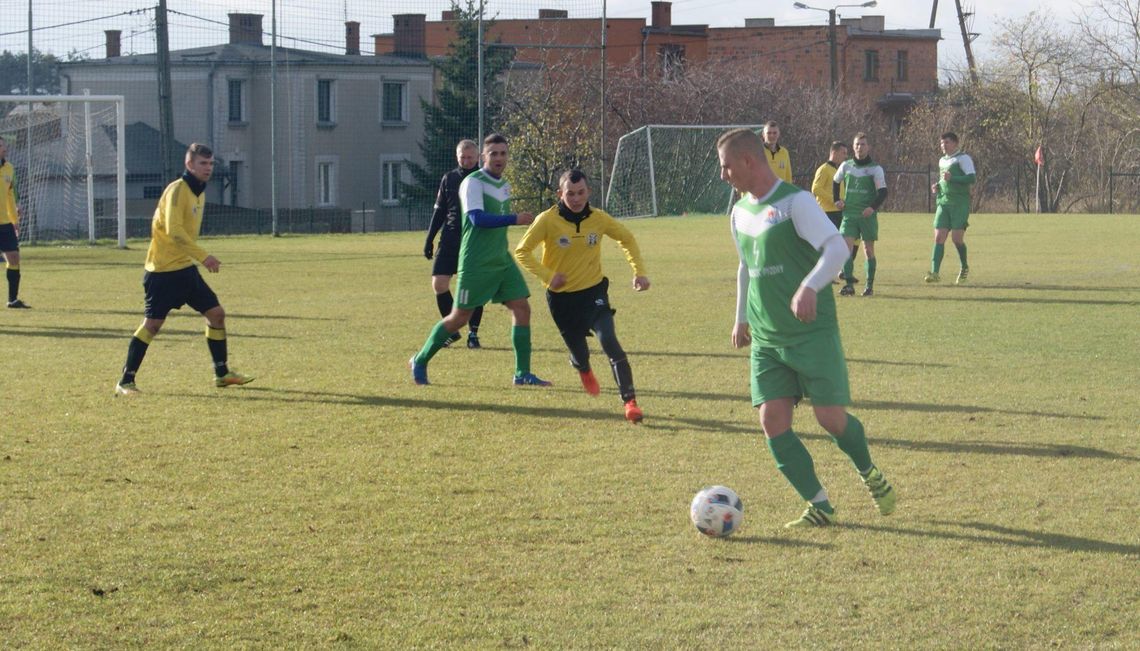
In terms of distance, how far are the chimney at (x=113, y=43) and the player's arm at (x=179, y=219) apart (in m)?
25.2

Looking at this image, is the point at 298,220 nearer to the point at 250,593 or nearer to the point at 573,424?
the point at 573,424

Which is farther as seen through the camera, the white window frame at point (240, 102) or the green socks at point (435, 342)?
the white window frame at point (240, 102)

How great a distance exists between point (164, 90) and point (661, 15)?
40107 mm

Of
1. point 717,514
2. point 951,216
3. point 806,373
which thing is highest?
point 951,216

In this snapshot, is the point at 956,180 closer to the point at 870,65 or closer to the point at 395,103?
the point at 395,103

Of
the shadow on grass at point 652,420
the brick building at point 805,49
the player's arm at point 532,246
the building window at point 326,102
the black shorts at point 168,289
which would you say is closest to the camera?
the shadow on grass at point 652,420

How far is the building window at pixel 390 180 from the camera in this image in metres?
45.7

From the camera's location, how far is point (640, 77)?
4984 centimetres

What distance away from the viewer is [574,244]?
894 cm

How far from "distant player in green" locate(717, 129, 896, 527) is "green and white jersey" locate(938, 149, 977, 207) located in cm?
1266

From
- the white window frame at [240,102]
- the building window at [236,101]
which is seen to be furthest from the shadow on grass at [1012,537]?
the building window at [236,101]

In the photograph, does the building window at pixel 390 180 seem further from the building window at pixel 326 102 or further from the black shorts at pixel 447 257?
the black shorts at pixel 447 257

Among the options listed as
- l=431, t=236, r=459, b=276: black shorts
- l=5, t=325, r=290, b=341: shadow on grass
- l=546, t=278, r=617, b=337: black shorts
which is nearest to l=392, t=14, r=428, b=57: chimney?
l=5, t=325, r=290, b=341: shadow on grass

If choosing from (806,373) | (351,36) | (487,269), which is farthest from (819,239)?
(351,36)
